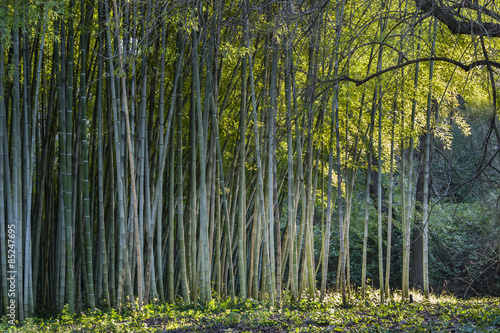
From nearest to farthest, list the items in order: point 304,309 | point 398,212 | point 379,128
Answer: point 304,309 < point 379,128 < point 398,212

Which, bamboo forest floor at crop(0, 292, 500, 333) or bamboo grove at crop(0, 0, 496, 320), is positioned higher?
bamboo grove at crop(0, 0, 496, 320)

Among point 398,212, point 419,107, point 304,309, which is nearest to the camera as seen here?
point 304,309

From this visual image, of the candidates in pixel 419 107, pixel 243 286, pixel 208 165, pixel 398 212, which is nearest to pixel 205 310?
pixel 243 286

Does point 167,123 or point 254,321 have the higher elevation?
point 167,123

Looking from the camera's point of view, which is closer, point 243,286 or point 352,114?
point 243,286

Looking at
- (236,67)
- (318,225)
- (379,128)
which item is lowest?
(318,225)

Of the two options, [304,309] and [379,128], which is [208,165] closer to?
[304,309]

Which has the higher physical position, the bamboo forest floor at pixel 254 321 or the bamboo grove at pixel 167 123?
the bamboo grove at pixel 167 123

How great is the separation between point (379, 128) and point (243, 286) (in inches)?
98.1

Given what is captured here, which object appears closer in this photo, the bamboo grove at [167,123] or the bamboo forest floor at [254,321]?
the bamboo forest floor at [254,321]

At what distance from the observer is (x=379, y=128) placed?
17.6ft

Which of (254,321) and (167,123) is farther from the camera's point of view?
(167,123)

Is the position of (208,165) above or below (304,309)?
above

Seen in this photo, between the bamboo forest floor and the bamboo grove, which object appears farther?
the bamboo grove
